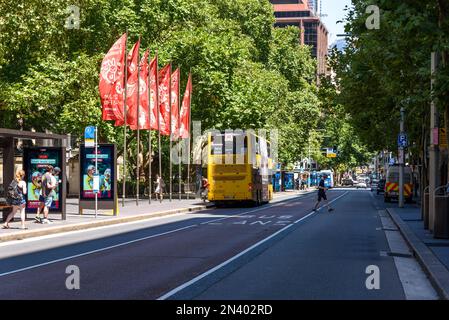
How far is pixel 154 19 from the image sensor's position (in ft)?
163

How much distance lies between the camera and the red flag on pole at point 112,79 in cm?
3378

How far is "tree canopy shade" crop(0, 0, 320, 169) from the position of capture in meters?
37.6

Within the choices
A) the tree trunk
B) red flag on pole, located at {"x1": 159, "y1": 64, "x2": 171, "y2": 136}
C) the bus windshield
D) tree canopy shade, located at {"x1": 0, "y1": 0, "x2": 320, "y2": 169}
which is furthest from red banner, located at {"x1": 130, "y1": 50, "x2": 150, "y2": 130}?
the tree trunk

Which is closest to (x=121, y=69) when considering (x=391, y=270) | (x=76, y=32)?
(x=76, y=32)

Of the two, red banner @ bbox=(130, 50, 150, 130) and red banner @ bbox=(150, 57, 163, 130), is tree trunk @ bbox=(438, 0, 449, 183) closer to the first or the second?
red banner @ bbox=(130, 50, 150, 130)

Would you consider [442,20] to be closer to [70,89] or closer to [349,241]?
[349,241]

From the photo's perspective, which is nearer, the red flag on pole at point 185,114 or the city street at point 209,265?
the city street at point 209,265

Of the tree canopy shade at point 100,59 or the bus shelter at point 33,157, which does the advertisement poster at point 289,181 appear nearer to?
the tree canopy shade at point 100,59

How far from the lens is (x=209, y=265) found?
14.2m

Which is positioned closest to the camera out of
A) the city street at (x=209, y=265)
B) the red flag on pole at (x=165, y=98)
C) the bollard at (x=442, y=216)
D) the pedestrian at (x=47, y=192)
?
the city street at (x=209, y=265)

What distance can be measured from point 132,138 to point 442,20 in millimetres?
36178

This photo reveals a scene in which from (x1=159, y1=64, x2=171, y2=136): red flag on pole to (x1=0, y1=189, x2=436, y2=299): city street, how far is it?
19.2 metres

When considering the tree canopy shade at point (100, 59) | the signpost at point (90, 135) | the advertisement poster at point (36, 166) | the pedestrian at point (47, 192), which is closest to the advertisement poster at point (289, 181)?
the tree canopy shade at point (100, 59)

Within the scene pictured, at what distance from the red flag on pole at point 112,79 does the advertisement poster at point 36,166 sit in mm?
8241
